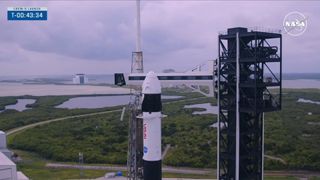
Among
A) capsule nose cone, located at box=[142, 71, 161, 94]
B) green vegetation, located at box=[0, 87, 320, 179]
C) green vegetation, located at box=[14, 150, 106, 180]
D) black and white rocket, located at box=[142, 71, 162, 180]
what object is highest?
capsule nose cone, located at box=[142, 71, 161, 94]

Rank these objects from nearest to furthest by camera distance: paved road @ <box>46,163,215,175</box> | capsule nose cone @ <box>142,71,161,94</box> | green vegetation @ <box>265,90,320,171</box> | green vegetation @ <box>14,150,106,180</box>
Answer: capsule nose cone @ <box>142,71,161,94</box>
green vegetation @ <box>14,150,106,180</box>
paved road @ <box>46,163,215,175</box>
green vegetation @ <box>265,90,320,171</box>

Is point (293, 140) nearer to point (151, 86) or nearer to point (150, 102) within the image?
point (150, 102)

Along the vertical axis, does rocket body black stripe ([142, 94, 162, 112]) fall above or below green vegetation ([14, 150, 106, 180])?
above

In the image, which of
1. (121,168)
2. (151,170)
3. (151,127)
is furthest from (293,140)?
(151,127)

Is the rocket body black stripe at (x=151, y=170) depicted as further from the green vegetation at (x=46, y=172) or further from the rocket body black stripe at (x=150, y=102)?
the green vegetation at (x=46, y=172)

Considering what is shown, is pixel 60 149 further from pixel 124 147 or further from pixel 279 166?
pixel 279 166

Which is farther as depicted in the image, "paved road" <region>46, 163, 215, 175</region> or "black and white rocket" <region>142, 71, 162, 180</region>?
"paved road" <region>46, 163, 215, 175</region>

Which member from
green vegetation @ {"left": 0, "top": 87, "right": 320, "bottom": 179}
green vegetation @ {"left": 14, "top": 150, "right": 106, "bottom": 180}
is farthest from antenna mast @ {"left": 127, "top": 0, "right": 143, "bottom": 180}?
green vegetation @ {"left": 0, "top": 87, "right": 320, "bottom": 179}

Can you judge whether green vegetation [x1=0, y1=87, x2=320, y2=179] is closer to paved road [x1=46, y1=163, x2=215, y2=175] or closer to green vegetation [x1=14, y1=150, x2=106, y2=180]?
paved road [x1=46, y1=163, x2=215, y2=175]

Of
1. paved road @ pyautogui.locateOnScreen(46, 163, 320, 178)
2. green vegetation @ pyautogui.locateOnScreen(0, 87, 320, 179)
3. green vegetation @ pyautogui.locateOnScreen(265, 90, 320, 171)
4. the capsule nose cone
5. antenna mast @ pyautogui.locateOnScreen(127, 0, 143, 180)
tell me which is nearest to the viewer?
the capsule nose cone
